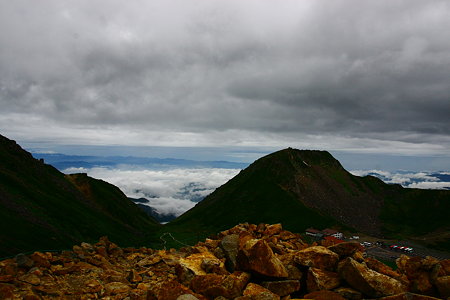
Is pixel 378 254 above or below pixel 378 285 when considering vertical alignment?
below

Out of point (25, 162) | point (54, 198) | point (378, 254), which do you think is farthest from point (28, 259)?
point (25, 162)

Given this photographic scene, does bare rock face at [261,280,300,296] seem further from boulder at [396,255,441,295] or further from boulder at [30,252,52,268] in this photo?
boulder at [30,252,52,268]

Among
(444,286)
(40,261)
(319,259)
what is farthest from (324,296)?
(40,261)

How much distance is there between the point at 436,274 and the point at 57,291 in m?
28.7

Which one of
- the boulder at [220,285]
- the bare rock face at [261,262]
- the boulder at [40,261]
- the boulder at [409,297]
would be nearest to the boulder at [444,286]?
the boulder at [409,297]

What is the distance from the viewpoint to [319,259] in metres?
19.8

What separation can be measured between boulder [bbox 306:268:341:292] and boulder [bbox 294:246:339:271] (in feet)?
2.45

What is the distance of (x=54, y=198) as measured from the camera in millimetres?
166000

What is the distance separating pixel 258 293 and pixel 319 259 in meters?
6.11

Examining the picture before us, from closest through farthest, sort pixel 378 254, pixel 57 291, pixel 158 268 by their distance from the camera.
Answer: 1. pixel 57 291
2. pixel 158 268
3. pixel 378 254

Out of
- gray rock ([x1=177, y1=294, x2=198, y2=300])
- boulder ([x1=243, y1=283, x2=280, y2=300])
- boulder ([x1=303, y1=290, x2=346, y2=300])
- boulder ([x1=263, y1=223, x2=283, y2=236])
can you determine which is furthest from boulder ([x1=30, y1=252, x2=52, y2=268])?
boulder ([x1=303, y1=290, x2=346, y2=300])

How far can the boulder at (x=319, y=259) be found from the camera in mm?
19661

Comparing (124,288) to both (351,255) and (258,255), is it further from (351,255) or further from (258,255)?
(351,255)

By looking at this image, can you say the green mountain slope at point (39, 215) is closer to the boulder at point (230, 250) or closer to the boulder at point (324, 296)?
the boulder at point (230, 250)
